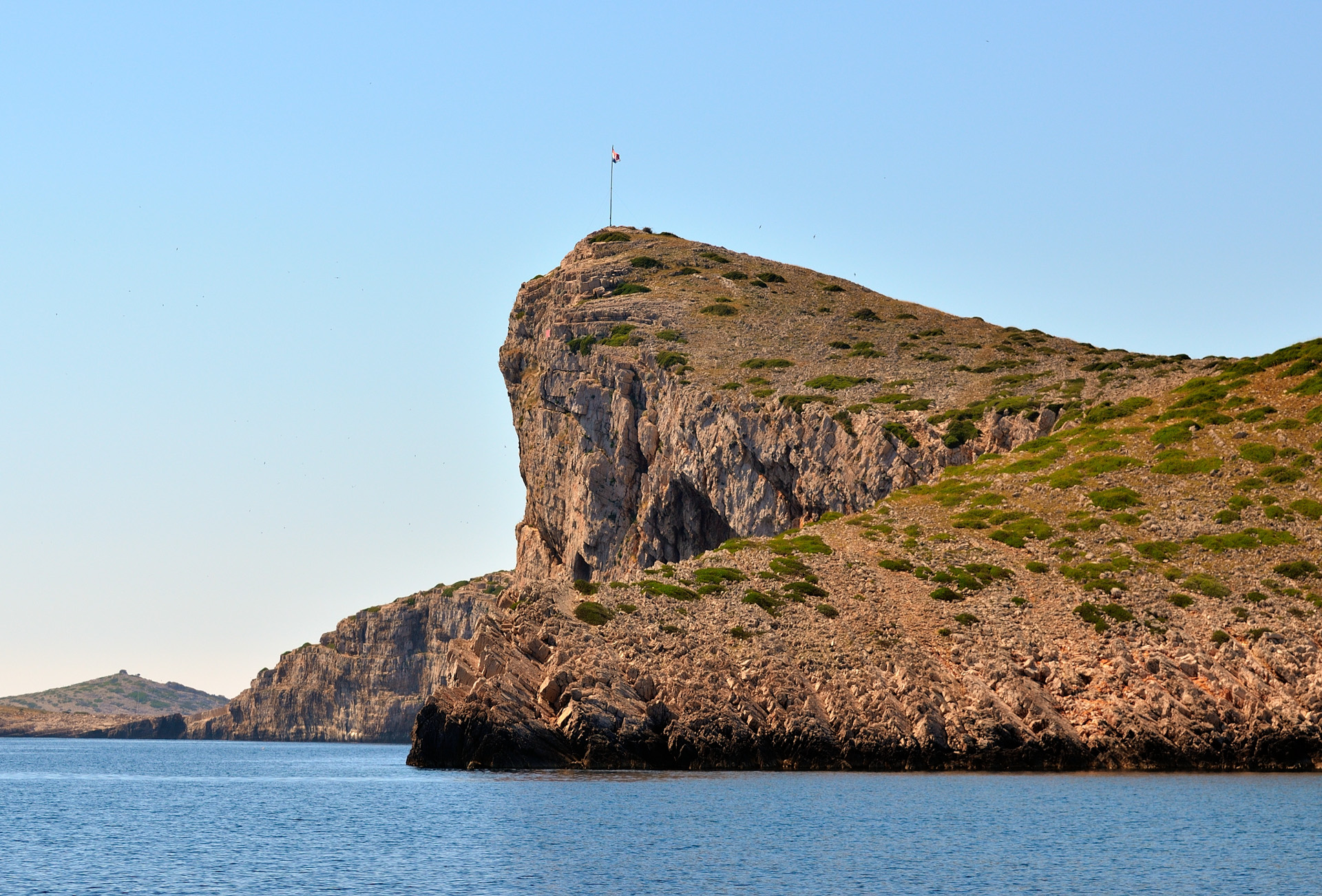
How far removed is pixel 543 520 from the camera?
160 m

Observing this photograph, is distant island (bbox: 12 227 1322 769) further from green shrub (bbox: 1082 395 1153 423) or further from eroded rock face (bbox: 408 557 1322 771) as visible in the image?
green shrub (bbox: 1082 395 1153 423)

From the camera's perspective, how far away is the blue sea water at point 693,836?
4003 cm

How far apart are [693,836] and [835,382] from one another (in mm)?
94633

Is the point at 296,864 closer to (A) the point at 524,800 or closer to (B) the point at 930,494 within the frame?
(A) the point at 524,800

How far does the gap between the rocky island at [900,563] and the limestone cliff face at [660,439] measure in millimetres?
355

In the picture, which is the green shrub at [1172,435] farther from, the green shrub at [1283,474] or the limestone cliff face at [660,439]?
the limestone cliff face at [660,439]

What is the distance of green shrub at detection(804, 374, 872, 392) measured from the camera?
451 ft

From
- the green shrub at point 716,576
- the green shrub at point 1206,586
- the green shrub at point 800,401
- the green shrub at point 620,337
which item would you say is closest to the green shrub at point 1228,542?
the green shrub at point 1206,586

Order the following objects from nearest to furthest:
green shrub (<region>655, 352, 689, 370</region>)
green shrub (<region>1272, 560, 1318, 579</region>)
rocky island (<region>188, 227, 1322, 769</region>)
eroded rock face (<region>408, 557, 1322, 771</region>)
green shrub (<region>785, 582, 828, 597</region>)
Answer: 1. eroded rock face (<region>408, 557, 1322, 771</region>)
2. rocky island (<region>188, 227, 1322, 769</region>)
3. green shrub (<region>1272, 560, 1318, 579</region>)
4. green shrub (<region>785, 582, 828, 597</region>)
5. green shrub (<region>655, 352, 689, 370</region>)

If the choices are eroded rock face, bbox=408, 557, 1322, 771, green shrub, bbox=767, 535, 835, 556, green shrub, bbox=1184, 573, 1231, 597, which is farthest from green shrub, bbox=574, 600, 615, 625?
green shrub, bbox=1184, 573, 1231, 597

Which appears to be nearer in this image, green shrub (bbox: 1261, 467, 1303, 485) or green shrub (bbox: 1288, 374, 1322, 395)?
green shrub (bbox: 1261, 467, 1303, 485)

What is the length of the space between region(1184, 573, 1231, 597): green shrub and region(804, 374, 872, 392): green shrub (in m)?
55.3

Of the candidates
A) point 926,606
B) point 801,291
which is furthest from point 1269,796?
point 801,291

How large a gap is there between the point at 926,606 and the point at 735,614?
42.3 ft
